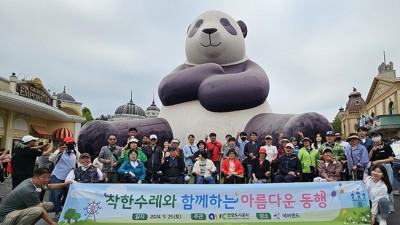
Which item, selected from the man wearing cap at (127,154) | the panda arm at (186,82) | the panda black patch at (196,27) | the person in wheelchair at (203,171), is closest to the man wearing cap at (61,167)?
the man wearing cap at (127,154)

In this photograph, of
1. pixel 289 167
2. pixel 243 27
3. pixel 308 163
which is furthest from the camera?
pixel 243 27

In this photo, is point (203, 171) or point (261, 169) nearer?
point (261, 169)

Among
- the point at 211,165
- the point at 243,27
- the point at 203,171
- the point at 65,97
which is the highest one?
the point at 65,97

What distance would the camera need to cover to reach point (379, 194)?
14.7 ft

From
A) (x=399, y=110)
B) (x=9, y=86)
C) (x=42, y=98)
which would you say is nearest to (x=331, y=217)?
(x=9, y=86)

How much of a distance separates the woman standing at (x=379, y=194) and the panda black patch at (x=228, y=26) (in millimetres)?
6047

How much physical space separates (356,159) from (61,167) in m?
4.95

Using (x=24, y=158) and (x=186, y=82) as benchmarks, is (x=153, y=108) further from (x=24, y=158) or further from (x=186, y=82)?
(x=24, y=158)

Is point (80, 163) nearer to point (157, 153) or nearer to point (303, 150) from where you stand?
point (157, 153)

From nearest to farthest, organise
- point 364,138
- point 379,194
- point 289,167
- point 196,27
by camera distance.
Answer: point 379,194 → point 289,167 → point 364,138 → point 196,27

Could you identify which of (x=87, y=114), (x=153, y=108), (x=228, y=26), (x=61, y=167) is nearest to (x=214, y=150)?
(x=61, y=167)

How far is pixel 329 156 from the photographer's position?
5.53 m

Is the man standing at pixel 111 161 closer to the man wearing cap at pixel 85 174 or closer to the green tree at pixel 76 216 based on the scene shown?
the man wearing cap at pixel 85 174

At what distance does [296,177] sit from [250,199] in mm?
1740
